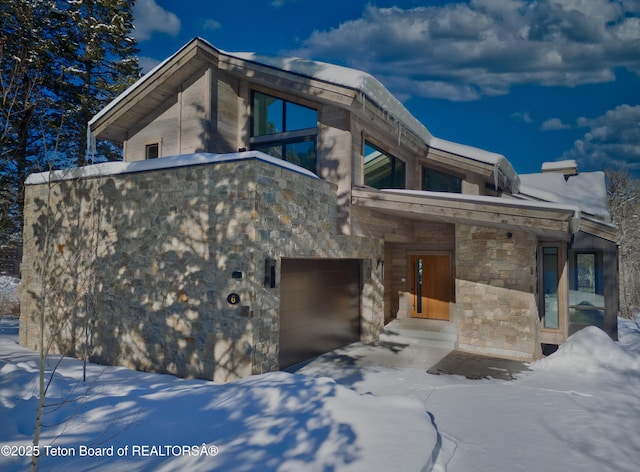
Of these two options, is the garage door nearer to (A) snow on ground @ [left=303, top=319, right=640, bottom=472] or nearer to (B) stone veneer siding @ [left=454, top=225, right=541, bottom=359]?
(A) snow on ground @ [left=303, top=319, right=640, bottom=472]

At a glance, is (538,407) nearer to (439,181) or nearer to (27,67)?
(439,181)

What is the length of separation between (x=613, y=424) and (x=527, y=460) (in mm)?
1925

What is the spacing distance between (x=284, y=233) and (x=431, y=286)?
21.1ft

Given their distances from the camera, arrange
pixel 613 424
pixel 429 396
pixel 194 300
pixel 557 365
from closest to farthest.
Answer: pixel 613 424, pixel 429 396, pixel 194 300, pixel 557 365

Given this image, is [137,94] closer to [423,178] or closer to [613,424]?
[423,178]

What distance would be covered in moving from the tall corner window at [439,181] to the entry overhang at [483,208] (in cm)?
310

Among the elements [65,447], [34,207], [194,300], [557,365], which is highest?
[34,207]

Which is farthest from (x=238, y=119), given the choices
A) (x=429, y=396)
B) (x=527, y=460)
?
(x=527, y=460)

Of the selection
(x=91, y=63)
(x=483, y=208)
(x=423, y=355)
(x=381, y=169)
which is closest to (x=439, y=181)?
(x=381, y=169)

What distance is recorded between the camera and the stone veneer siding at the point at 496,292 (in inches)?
340

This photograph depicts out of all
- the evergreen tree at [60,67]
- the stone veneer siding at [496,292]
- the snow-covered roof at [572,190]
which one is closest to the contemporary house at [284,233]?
the stone veneer siding at [496,292]

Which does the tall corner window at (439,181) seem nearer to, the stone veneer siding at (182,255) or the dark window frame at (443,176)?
the dark window frame at (443,176)

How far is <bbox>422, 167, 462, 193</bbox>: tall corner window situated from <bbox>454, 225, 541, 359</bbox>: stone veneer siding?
2.82m

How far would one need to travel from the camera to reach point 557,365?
25.6ft
